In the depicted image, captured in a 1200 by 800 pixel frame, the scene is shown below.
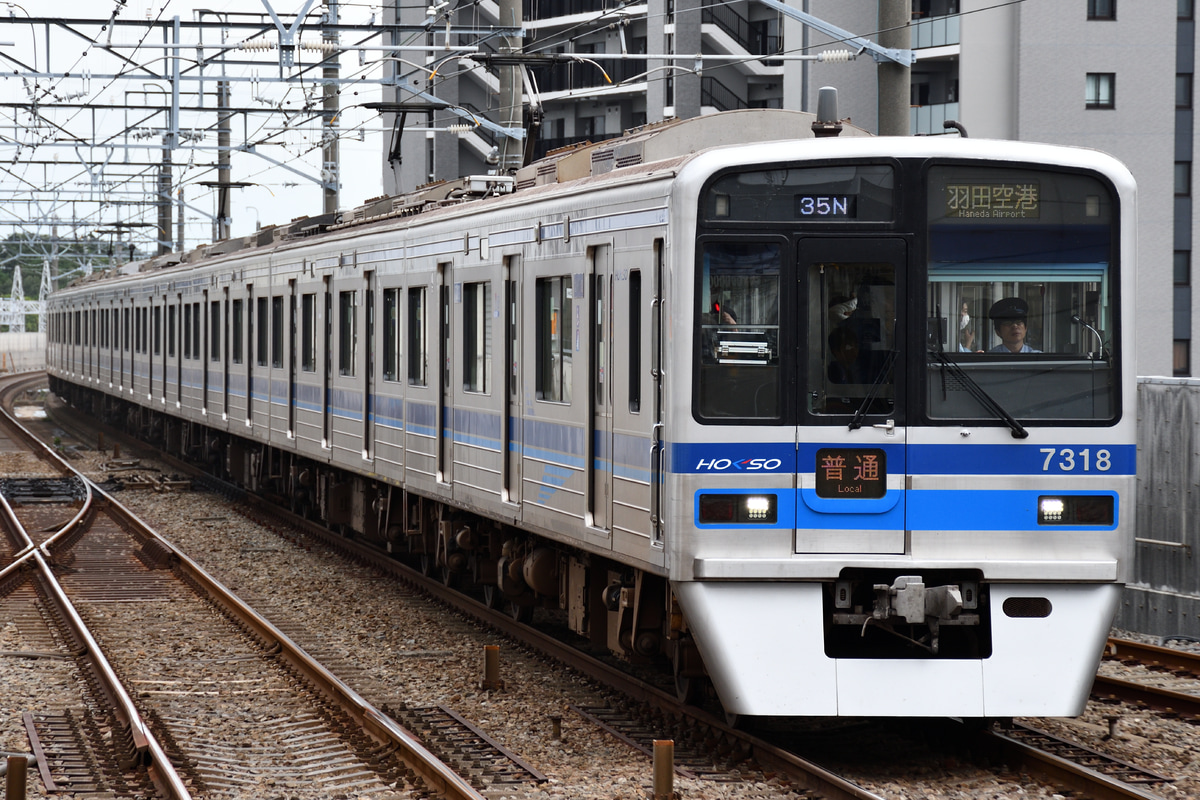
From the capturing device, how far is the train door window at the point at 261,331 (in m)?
17.8

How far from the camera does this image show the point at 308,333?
51.7 ft

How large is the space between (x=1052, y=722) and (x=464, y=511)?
4.88 m

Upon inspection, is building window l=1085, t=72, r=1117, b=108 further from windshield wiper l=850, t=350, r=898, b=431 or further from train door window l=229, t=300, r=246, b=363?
windshield wiper l=850, t=350, r=898, b=431

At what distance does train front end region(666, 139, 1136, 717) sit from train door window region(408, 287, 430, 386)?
504 centimetres

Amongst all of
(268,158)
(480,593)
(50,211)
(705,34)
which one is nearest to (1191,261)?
(705,34)

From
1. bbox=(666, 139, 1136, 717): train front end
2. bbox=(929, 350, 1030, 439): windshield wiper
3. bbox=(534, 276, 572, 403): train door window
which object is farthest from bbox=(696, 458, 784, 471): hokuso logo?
bbox=(534, 276, 572, 403): train door window

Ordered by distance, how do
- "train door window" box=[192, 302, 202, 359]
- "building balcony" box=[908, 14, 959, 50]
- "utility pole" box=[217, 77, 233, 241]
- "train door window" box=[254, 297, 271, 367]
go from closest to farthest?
"train door window" box=[254, 297, 271, 367], "train door window" box=[192, 302, 202, 359], "utility pole" box=[217, 77, 233, 241], "building balcony" box=[908, 14, 959, 50]

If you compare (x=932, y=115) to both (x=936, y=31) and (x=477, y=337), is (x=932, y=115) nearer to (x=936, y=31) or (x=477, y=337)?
(x=936, y=31)


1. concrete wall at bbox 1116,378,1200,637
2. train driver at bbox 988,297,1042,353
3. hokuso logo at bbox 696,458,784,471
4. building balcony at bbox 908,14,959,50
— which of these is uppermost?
building balcony at bbox 908,14,959,50

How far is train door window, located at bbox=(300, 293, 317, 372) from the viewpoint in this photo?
50.5 ft

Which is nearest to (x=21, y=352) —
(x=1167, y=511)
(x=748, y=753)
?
(x=1167, y=511)

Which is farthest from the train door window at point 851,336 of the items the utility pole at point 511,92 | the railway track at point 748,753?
the utility pole at point 511,92

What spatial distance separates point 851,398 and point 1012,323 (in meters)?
0.75

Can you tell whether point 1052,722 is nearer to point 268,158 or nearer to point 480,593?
point 480,593
